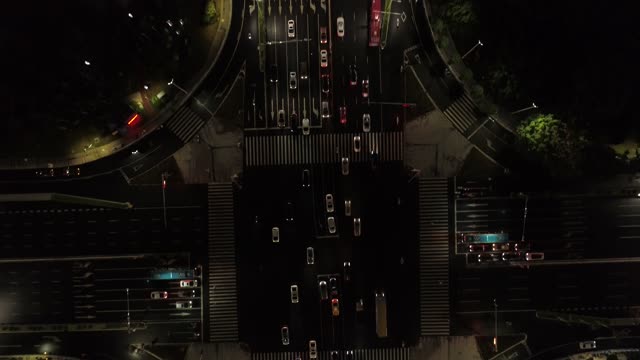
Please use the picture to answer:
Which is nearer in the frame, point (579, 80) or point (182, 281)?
point (579, 80)

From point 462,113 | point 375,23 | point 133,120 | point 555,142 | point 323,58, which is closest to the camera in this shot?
point 555,142

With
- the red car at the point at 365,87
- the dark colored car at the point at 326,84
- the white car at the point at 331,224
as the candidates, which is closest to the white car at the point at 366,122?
the red car at the point at 365,87

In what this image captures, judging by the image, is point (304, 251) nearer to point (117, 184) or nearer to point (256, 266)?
point (256, 266)

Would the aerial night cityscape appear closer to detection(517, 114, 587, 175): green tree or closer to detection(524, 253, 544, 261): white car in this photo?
detection(524, 253, 544, 261): white car

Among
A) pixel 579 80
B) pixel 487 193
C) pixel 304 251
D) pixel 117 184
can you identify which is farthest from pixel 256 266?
pixel 579 80

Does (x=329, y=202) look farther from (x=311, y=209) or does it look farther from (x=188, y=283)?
(x=188, y=283)

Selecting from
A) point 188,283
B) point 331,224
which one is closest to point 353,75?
point 331,224

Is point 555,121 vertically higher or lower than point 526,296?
higher
